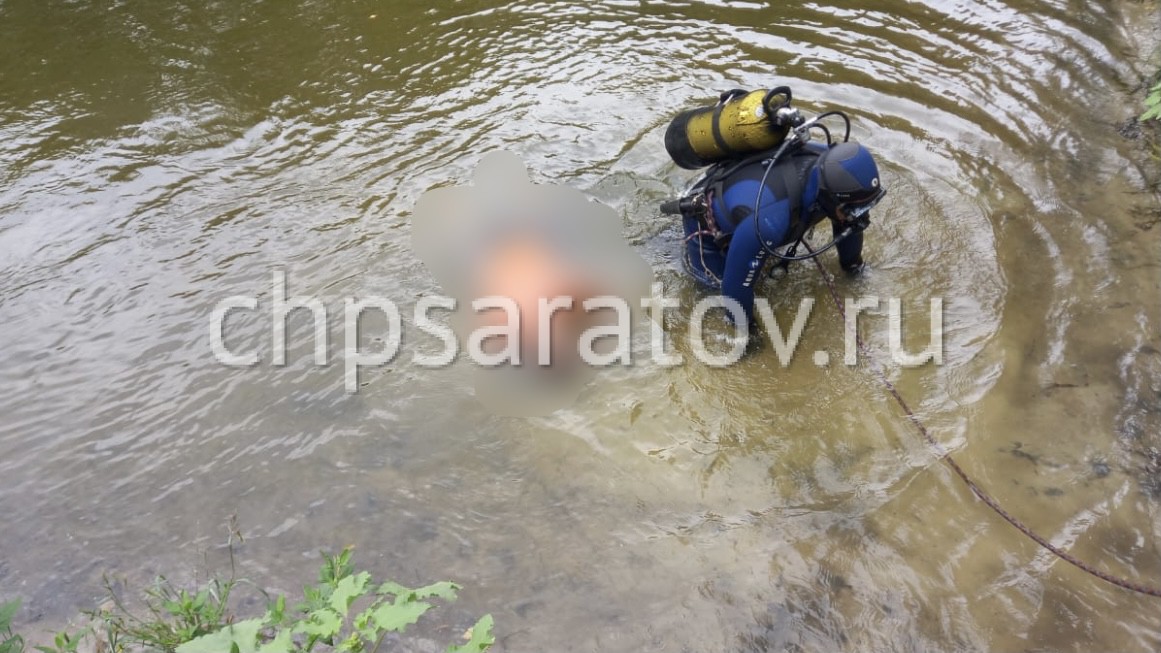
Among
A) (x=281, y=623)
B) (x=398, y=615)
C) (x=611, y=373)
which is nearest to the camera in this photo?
(x=398, y=615)

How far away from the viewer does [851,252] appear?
4414 mm

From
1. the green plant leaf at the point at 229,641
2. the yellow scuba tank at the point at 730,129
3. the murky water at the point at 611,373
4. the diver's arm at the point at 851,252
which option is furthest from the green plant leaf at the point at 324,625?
the diver's arm at the point at 851,252

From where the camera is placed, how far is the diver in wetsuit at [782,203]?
11.8ft

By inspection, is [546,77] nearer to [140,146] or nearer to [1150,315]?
[140,146]

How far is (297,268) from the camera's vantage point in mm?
4832

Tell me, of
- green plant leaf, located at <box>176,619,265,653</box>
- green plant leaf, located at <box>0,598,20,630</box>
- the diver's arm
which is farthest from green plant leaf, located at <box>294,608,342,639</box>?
the diver's arm

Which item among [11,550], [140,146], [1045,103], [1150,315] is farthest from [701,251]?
[140,146]

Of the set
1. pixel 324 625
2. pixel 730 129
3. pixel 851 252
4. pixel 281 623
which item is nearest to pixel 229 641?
pixel 324 625

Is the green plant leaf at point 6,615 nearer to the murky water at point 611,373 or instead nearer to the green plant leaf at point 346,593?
the green plant leaf at point 346,593

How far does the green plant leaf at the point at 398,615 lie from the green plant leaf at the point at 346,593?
97mm

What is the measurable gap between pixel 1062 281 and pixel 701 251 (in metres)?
2.15

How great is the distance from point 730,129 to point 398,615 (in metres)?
3.09

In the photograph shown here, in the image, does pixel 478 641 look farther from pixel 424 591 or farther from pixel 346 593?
pixel 346 593

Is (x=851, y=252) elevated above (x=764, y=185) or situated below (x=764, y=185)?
below
